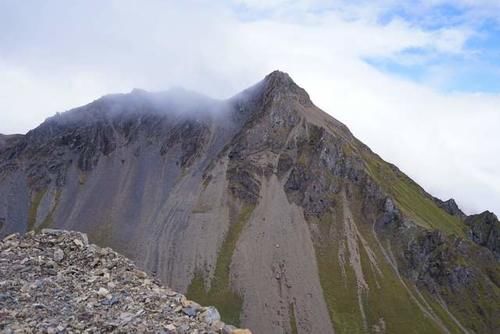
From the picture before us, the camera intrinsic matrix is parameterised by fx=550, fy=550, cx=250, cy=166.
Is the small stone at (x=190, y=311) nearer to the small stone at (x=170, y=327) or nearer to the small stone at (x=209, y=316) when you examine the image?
the small stone at (x=209, y=316)

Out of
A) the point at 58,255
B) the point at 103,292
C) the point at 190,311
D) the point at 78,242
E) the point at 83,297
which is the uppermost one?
the point at 78,242

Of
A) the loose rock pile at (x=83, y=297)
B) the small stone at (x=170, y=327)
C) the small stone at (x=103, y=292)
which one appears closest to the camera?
the small stone at (x=170, y=327)

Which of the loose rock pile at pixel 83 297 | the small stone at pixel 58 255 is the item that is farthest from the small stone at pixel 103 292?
the small stone at pixel 58 255

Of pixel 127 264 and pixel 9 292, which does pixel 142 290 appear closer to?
pixel 127 264

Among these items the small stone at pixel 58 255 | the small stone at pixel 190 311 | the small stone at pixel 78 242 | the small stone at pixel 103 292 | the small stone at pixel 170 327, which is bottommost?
the small stone at pixel 170 327

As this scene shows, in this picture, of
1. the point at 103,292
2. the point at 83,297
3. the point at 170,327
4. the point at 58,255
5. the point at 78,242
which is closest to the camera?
the point at 170,327

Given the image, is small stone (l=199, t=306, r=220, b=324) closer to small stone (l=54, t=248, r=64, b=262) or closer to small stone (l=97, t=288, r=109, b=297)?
small stone (l=97, t=288, r=109, b=297)

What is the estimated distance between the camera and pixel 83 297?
2408 centimetres

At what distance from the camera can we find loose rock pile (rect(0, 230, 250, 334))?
22016mm

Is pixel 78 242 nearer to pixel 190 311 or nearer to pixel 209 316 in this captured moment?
pixel 190 311

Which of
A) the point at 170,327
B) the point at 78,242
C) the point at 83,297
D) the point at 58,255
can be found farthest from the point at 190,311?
the point at 78,242

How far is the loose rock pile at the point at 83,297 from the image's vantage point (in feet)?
72.2

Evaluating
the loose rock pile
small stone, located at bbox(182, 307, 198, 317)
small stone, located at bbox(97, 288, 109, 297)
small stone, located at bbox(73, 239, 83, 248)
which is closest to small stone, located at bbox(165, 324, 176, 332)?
the loose rock pile

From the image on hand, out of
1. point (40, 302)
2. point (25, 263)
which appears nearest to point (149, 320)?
point (40, 302)
